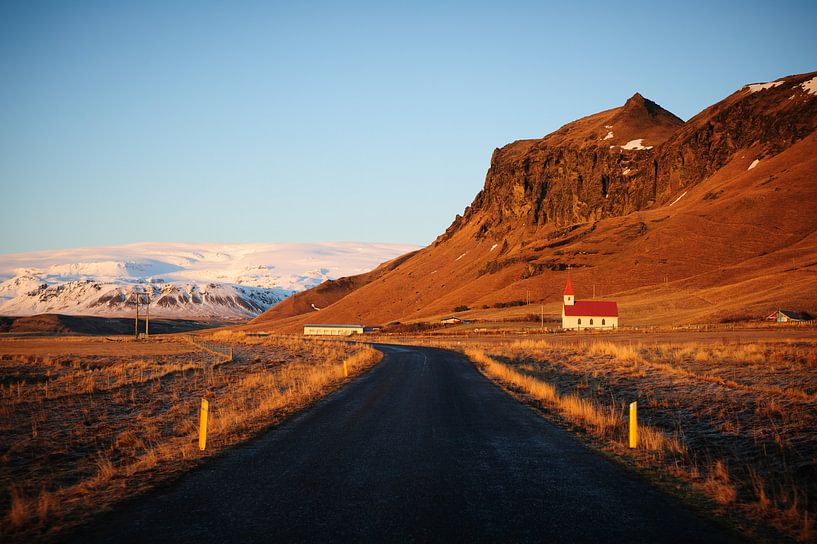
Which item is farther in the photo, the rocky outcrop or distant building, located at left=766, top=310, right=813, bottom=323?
the rocky outcrop

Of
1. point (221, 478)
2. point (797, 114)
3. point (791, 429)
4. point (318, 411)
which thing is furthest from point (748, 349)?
point (797, 114)

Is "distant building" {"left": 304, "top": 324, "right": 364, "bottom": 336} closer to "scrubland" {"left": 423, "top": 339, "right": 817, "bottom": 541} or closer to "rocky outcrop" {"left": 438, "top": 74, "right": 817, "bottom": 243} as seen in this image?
"rocky outcrop" {"left": 438, "top": 74, "right": 817, "bottom": 243}

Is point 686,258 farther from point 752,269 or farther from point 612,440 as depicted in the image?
point 612,440

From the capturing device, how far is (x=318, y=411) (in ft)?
53.1

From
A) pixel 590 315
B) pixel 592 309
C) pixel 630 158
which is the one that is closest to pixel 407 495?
pixel 590 315

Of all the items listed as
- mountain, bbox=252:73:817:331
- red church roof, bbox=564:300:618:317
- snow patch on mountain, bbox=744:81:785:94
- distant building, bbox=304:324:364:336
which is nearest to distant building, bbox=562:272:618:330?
red church roof, bbox=564:300:618:317

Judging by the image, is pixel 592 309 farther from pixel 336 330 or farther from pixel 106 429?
pixel 106 429

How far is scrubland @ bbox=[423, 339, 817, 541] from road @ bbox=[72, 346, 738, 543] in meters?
0.91

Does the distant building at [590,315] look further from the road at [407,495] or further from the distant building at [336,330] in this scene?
the road at [407,495]

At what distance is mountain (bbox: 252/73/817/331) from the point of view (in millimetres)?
89125

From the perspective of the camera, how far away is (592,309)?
79.7 m

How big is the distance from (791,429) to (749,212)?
4378 inches

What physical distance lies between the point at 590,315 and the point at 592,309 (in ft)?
3.06

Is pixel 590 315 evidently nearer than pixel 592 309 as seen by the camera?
Yes
